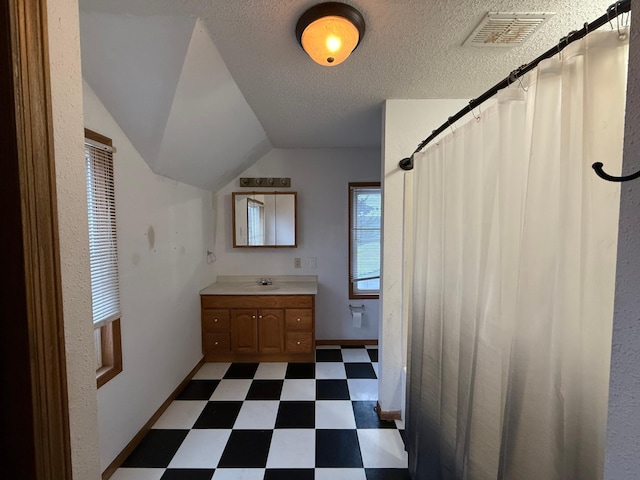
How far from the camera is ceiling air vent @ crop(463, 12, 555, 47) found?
1.16 metres

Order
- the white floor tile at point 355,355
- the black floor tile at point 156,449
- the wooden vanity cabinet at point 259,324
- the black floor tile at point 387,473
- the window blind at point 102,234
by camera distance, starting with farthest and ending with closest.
Result: the white floor tile at point 355,355, the wooden vanity cabinet at point 259,324, the black floor tile at point 156,449, the black floor tile at point 387,473, the window blind at point 102,234

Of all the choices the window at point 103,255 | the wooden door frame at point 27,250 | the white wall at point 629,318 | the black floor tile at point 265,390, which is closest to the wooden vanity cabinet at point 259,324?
the black floor tile at point 265,390

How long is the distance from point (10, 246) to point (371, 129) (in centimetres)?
246

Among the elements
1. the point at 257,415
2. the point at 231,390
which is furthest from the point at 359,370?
the point at 231,390

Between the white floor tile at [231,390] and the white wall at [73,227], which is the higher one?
the white wall at [73,227]

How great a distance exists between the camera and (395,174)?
1.89m

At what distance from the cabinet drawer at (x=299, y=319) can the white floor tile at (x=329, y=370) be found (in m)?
0.40

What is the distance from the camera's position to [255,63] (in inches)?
57.4

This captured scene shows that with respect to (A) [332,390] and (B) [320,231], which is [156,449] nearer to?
(A) [332,390]

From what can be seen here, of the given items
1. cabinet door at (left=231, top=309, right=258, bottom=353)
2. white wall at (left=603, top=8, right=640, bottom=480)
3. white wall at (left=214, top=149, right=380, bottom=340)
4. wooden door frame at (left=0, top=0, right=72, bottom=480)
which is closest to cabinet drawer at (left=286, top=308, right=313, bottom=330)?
cabinet door at (left=231, top=309, right=258, bottom=353)

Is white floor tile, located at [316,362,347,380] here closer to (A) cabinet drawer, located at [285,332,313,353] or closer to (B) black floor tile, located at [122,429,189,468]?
(A) cabinet drawer, located at [285,332,313,353]

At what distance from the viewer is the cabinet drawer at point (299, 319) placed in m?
2.73

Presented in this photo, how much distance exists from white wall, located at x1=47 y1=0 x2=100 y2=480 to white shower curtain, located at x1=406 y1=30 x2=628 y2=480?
43.8 inches

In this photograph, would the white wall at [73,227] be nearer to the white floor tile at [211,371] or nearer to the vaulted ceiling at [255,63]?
the vaulted ceiling at [255,63]
